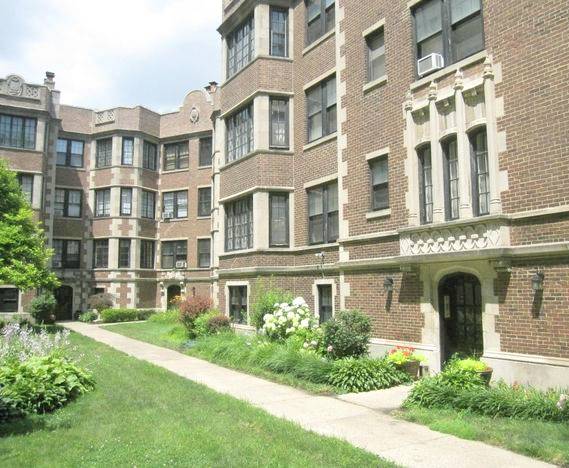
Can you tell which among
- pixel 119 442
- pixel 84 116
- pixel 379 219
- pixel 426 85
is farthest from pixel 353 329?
pixel 84 116

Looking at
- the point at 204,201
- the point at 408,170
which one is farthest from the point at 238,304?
the point at 204,201

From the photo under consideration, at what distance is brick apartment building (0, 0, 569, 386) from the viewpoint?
9.45 metres

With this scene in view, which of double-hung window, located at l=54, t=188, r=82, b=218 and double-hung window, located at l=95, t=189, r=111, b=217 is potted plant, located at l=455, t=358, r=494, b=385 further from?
double-hung window, located at l=54, t=188, r=82, b=218

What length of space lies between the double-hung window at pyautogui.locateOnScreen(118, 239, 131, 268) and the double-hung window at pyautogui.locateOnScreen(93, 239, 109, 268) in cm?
90

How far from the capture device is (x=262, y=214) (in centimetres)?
1747

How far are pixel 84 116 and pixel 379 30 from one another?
25.2 metres

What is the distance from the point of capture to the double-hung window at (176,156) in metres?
34.0

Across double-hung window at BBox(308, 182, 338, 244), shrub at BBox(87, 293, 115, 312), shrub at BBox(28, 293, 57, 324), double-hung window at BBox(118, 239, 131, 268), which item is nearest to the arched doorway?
double-hung window at BBox(118, 239, 131, 268)

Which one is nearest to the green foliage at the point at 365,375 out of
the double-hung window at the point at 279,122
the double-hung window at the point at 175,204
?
the double-hung window at the point at 279,122

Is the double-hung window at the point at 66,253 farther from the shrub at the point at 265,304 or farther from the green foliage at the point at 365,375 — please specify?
the green foliage at the point at 365,375

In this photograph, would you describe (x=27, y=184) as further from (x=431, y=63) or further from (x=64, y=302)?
(x=431, y=63)

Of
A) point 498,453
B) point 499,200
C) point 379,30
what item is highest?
point 379,30

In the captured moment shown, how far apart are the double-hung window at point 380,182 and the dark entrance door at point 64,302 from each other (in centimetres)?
→ 2507

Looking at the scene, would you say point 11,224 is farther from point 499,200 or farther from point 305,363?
point 499,200
